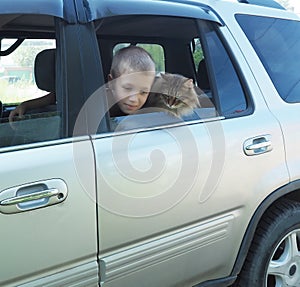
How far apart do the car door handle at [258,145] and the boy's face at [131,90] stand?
1.88 ft

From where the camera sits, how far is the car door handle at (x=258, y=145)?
2.14 m

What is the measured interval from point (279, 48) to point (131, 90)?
110 centimetres

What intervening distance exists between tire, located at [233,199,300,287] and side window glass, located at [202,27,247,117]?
2.18 ft

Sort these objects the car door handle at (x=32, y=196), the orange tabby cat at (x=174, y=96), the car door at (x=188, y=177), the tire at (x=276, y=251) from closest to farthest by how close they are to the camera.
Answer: the car door handle at (x=32, y=196) < the car door at (x=188, y=177) < the orange tabby cat at (x=174, y=96) < the tire at (x=276, y=251)

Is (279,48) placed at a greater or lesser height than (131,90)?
greater

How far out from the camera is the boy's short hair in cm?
207

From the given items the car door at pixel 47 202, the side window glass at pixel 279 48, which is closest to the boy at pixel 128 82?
the car door at pixel 47 202

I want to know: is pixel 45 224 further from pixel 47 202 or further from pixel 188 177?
pixel 188 177

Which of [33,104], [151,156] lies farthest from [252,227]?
[33,104]

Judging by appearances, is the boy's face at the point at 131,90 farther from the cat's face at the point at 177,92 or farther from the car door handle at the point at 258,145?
the car door handle at the point at 258,145

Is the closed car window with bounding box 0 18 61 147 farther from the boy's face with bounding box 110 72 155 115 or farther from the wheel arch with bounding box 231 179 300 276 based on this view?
the wheel arch with bounding box 231 179 300 276

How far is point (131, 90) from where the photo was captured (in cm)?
204

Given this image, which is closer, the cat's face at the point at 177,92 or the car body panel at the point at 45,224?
the car body panel at the point at 45,224

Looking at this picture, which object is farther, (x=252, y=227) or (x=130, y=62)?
(x=252, y=227)
